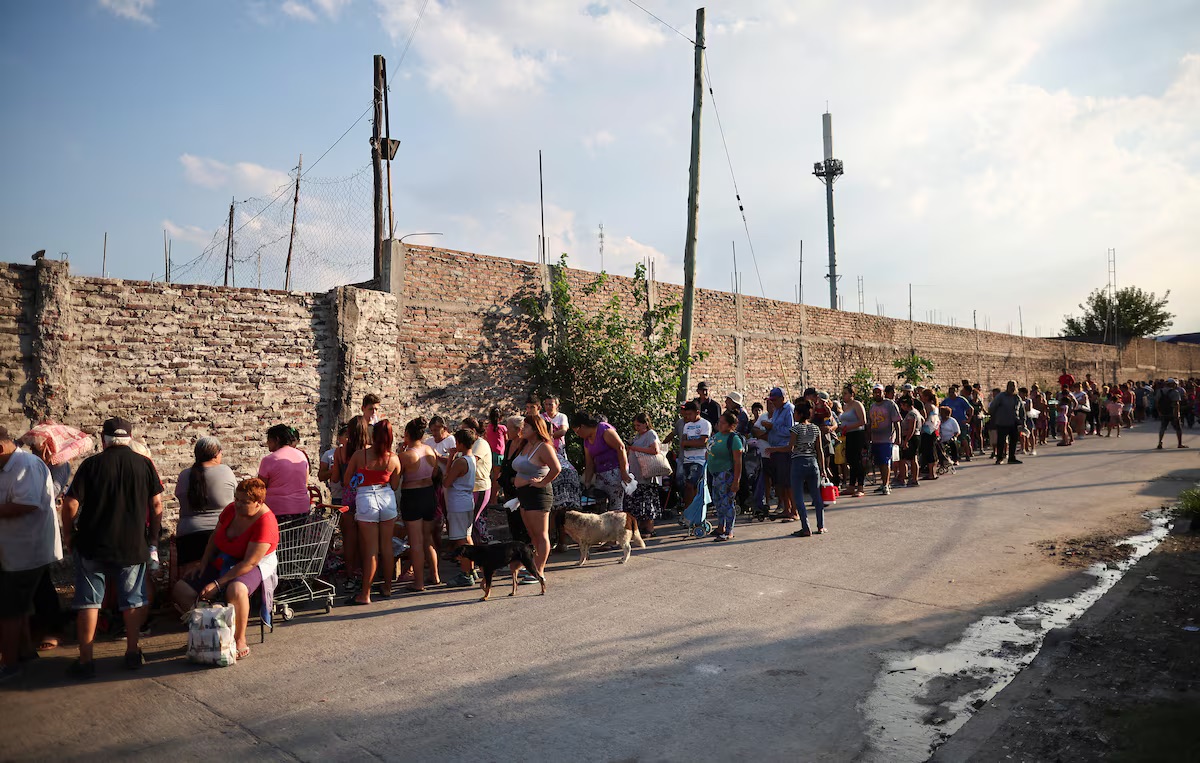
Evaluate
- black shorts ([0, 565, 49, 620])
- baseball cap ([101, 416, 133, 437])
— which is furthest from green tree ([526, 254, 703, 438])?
black shorts ([0, 565, 49, 620])

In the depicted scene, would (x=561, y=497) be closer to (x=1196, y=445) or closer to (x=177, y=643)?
(x=177, y=643)

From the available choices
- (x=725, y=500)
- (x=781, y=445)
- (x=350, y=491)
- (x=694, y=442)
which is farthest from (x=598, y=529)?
(x=781, y=445)

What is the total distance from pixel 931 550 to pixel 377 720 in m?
6.76

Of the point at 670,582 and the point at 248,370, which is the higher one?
the point at 248,370

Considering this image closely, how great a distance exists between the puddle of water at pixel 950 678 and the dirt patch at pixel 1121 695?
28cm

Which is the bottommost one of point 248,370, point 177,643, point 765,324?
point 177,643

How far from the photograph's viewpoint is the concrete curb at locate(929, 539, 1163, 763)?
12.8ft

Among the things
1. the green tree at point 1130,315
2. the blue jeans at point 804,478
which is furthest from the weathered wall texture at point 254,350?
the green tree at point 1130,315

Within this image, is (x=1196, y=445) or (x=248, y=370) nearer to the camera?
(x=248, y=370)

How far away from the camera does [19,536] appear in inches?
209

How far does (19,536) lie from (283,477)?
82.6 inches

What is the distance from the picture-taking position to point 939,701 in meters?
4.58

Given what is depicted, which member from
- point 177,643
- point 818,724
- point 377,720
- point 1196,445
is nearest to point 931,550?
point 818,724

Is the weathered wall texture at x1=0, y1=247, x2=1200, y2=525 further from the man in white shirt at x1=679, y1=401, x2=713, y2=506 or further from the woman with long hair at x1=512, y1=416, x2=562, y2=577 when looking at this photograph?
the man in white shirt at x1=679, y1=401, x2=713, y2=506
